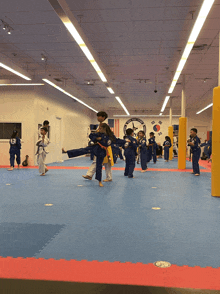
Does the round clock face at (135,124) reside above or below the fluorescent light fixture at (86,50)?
below

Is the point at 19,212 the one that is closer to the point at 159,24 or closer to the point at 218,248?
the point at 218,248

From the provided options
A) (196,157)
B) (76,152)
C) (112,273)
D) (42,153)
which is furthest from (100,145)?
(112,273)

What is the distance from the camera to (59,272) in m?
2.22

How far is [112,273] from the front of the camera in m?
2.20

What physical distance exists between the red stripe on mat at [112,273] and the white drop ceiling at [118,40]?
4794mm

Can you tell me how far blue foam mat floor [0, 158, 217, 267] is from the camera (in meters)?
2.61

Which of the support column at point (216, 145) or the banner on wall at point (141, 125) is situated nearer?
the support column at point (216, 145)

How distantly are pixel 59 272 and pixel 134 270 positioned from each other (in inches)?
23.7

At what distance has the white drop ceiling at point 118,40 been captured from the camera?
6270mm

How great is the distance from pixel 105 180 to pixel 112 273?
5.36 metres

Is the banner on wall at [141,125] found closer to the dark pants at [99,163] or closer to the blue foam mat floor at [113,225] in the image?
the dark pants at [99,163]

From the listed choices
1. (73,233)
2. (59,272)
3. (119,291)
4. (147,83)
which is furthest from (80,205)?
(147,83)

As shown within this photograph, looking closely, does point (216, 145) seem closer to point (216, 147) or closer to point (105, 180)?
point (216, 147)

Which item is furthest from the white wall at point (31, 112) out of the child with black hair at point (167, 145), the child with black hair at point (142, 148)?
the child with black hair at point (167, 145)
